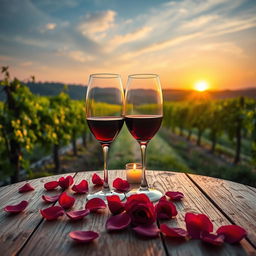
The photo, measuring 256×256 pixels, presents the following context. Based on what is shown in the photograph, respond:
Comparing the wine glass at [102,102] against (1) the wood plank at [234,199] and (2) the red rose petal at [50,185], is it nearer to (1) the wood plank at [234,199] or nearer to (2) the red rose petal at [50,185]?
(2) the red rose petal at [50,185]

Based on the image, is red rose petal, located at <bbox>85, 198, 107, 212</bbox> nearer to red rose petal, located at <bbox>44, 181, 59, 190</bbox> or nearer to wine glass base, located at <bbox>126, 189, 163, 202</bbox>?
wine glass base, located at <bbox>126, 189, 163, 202</bbox>

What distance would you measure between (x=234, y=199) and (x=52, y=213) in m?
0.89

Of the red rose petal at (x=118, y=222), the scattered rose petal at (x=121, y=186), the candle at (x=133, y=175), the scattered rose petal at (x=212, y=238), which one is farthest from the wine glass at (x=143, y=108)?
the scattered rose petal at (x=212, y=238)

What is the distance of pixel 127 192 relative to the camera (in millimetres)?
1581

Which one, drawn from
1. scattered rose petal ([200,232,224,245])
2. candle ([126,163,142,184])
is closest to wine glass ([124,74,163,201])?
candle ([126,163,142,184])

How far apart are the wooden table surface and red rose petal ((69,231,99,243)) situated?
0.06ft

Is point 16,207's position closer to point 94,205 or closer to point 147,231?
point 94,205

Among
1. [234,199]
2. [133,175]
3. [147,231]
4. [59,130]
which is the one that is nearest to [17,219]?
[147,231]

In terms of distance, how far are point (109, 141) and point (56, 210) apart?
486mm

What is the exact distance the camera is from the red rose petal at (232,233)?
0.95 m

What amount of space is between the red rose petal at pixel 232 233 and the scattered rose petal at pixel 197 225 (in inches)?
1.7

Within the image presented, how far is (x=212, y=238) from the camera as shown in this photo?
37.6 inches

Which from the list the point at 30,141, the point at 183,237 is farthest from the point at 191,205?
the point at 30,141

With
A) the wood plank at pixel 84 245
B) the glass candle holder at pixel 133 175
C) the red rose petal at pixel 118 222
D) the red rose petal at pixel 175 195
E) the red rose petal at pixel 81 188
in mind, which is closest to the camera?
the wood plank at pixel 84 245
